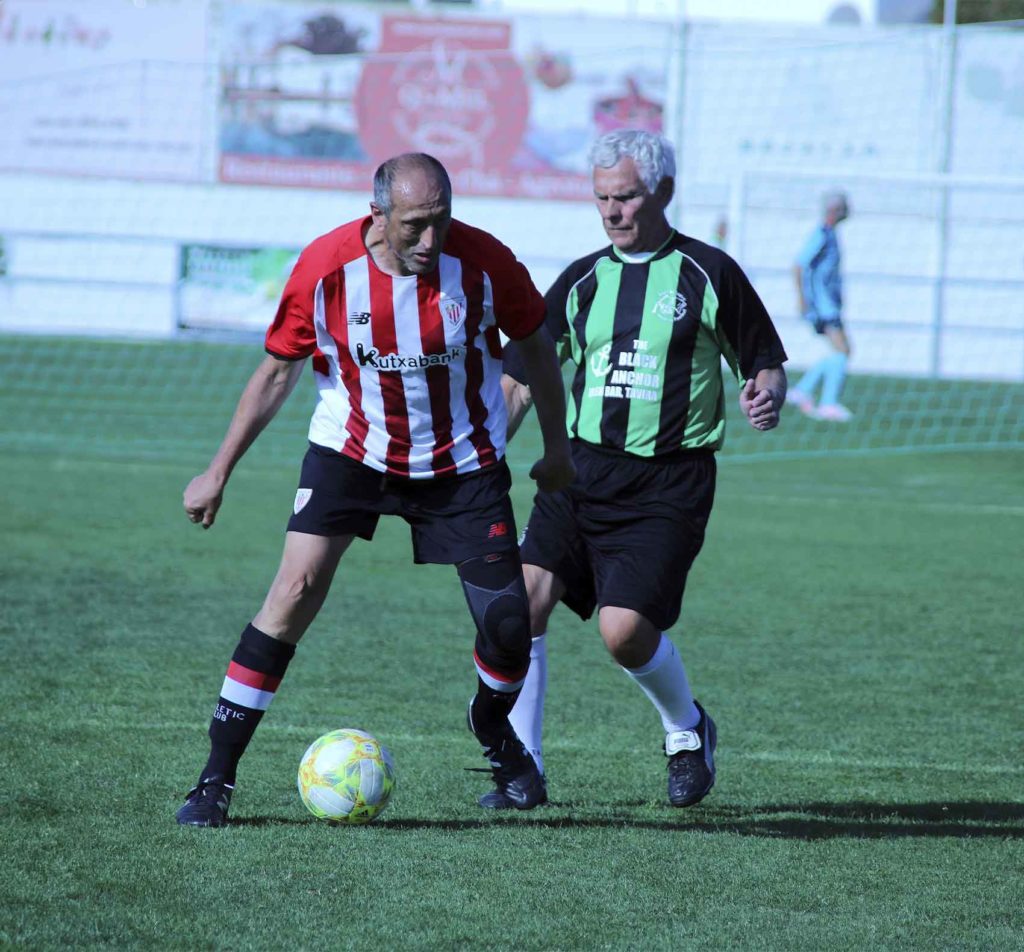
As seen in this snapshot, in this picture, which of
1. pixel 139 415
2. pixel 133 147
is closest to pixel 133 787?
pixel 139 415

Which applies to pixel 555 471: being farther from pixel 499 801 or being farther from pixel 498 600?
pixel 499 801

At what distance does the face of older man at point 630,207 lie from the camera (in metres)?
4.66

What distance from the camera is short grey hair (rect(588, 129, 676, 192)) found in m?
4.65

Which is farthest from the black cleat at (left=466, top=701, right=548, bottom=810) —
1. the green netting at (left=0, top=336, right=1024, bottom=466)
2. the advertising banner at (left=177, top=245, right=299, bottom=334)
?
the advertising banner at (left=177, top=245, right=299, bottom=334)

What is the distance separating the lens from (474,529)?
444 cm

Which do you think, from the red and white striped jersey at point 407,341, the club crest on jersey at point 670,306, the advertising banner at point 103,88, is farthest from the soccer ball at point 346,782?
the advertising banner at point 103,88

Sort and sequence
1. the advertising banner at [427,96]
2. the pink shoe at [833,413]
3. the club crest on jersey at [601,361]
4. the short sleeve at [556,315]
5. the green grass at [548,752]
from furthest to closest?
the advertising banner at [427,96] < the pink shoe at [833,413] < the short sleeve at [556,315] < the club crest on jersey at [601,361] < the green grass at [548,752]

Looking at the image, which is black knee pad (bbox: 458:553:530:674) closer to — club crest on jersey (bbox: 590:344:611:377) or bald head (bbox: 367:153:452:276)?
club crest on jersey (bbox: 590:344:611:377)

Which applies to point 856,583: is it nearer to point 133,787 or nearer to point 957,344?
point 133,787

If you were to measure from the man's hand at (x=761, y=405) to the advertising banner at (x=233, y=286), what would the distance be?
1943cm

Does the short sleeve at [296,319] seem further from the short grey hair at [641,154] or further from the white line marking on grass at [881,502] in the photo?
the white line marking on grass at [881,502]

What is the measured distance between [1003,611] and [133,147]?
22.9m

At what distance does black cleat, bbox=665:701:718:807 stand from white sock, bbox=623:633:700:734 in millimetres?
31

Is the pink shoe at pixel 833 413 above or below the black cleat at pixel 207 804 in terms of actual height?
below
